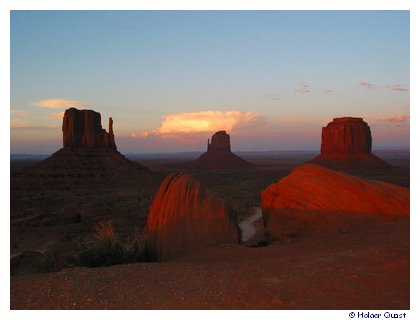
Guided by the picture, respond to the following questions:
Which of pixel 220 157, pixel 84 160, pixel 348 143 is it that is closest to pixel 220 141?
pixel 220 157

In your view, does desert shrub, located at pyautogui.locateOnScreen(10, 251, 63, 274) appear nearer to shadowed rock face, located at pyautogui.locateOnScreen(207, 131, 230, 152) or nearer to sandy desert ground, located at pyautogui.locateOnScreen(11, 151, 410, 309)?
sandy desert ground, located at pyautogui.locateOnScreen(11, 151, 410, 309)

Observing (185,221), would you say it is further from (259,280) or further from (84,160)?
(84,160)

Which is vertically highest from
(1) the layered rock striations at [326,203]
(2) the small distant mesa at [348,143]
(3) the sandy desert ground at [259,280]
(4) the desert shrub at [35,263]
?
(2) the small distant mesa at [348,143]

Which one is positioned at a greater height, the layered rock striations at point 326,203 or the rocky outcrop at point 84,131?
the rocky outcrop at point 84,131

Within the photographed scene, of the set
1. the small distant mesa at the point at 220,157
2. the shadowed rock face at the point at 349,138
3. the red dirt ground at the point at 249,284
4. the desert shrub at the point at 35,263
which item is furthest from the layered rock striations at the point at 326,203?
the small distant mesa at the point at 220,157

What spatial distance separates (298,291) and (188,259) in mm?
3668

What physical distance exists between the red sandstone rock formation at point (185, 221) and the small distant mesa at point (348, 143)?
2813 inches

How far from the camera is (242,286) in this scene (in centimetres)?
545

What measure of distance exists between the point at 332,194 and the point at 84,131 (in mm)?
58148

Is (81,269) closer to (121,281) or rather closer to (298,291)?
(121,281)

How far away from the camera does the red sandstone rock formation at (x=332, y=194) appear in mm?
10578

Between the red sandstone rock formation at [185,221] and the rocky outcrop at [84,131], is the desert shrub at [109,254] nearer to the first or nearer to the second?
the red sandstone rock formation at [185,221]

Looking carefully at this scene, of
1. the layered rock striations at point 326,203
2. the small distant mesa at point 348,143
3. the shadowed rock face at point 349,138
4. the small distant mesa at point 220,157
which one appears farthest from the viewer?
the small distant mesa at point 220,157
